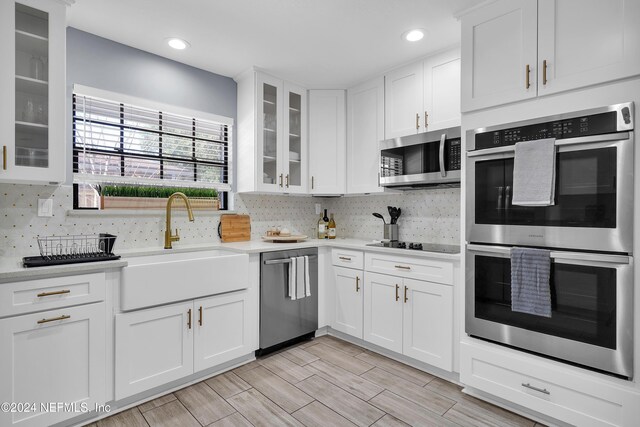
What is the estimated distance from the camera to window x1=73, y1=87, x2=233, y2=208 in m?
2.51

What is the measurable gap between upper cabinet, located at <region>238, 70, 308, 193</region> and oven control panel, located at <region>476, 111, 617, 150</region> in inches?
72.9

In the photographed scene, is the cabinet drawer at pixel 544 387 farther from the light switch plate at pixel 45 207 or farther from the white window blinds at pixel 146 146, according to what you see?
the light switch plate at pixel 45 207

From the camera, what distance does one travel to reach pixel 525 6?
1938mm

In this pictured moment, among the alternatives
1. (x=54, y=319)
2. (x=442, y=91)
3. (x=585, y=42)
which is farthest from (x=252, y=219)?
(x=585, y=42)

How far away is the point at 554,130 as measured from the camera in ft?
6.02

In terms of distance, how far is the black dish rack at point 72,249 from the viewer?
188 centimetres

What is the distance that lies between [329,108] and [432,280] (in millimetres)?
2079

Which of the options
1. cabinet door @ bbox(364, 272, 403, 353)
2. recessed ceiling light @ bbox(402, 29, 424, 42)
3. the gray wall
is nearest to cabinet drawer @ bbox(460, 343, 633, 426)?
cabinet door @ bbox(364, 272, 403, 353)

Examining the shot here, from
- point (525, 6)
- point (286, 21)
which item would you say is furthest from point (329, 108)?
point (525, 6)

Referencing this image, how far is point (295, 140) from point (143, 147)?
1.43 metres

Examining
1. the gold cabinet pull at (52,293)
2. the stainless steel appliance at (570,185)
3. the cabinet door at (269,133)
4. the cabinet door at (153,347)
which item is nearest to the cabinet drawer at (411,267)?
the stainless steel appliance at (570,185)

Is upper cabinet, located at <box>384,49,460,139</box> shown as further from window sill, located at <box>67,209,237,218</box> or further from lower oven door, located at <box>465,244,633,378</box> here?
window sill, located at <box>67,209,237,218</box>

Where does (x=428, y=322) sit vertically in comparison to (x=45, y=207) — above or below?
below

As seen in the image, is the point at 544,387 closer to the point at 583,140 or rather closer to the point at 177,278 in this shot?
the point at 583,140
